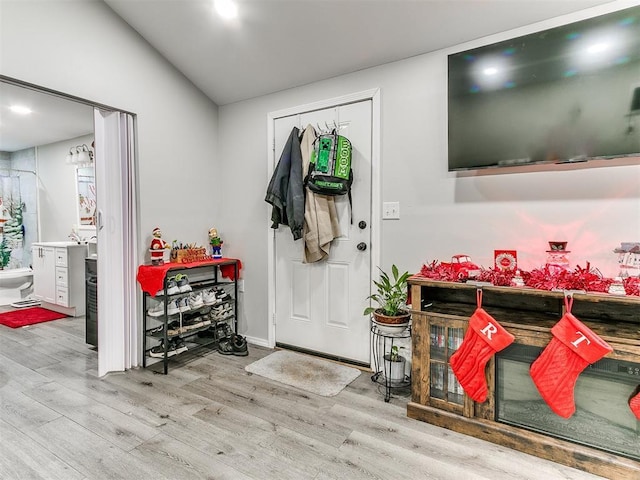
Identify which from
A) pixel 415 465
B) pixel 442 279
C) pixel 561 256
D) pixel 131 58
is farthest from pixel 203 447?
A: pixel 131 58

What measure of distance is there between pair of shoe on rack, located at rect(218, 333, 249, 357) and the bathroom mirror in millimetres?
2879

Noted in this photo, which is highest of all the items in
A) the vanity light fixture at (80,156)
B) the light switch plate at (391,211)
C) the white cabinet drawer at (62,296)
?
the vanity light fixture at (80,156)

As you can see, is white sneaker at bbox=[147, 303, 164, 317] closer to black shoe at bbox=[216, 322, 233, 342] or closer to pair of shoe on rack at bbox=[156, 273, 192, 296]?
pair of shoe on rack at bbox=[156, 273, 192, 296]

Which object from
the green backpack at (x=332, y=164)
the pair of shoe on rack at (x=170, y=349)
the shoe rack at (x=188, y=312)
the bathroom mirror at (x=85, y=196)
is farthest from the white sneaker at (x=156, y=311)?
the bathroom mirror at (x=85, y=196)

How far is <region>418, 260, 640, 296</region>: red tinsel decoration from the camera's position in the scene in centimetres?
155

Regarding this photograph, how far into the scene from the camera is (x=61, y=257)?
13.4ft

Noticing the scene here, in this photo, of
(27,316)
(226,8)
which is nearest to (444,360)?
(226,8)

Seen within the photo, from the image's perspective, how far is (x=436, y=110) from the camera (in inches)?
88.4

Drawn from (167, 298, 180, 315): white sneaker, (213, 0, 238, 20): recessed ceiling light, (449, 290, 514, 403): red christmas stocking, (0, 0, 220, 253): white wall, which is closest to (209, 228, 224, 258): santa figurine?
(0, 0, 220, 253): white wall

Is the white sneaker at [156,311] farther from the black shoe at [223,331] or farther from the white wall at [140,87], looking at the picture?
the black shoe at [223,331]

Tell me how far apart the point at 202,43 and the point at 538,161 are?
7.75 ft

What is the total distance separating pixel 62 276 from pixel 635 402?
16.6 ft

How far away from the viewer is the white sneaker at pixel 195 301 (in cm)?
274

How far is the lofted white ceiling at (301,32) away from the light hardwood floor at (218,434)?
7.41 ft
